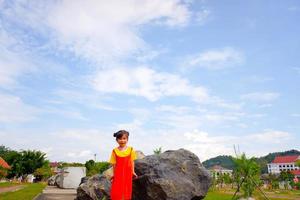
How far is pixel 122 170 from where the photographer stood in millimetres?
6219

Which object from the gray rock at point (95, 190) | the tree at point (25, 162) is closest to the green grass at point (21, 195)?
the gray rock at point (95, 190)

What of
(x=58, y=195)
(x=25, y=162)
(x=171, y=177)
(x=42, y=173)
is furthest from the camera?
(x=25, y=162)

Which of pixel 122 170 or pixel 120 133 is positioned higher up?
pixel 120 133

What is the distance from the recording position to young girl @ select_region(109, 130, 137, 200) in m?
6.18

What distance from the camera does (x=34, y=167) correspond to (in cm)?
6281

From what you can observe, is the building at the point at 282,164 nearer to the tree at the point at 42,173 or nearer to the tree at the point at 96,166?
the tree at the point at 42,173

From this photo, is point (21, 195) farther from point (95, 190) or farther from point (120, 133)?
point (120, 133)

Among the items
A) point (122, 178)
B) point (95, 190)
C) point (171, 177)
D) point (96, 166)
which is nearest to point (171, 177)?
point (171, 177)

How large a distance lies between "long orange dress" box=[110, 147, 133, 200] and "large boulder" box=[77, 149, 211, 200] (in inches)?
71.1

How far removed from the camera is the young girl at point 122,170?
A: 6184 mm

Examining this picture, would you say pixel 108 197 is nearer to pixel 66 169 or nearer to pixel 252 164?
pixel 252 164

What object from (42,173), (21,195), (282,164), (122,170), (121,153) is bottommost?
(21,195)

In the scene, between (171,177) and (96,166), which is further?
(96,166)

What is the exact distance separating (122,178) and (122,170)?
15cm
